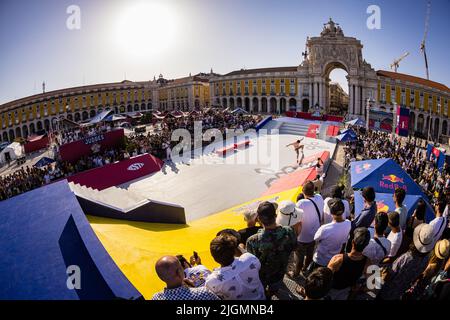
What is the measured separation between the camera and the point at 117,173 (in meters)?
14.3

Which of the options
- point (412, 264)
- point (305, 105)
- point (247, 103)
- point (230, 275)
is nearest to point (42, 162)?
point (230, 275)

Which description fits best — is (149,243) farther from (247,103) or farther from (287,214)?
(247,103)

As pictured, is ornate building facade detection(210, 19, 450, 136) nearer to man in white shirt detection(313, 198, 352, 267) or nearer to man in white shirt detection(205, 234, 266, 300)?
man in white shirt detection(313, 198, 352, 267)

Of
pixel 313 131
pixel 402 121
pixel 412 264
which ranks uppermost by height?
pixel 402 121

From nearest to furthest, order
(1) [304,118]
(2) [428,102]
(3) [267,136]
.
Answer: (3) [267,136] < (1) [304,118] < (2) [428,102]

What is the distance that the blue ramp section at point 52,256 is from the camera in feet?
9.04

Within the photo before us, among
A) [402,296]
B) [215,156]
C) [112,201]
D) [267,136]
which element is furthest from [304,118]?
[402,296]

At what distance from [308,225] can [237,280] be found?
2.08 meters

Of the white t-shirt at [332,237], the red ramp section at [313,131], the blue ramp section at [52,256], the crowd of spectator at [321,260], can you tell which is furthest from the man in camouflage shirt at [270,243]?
the red ramp section at [313,131]

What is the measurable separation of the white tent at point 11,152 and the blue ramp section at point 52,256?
27643mm

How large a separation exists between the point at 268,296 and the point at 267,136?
78.0 feet

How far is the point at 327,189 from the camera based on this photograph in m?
11.3

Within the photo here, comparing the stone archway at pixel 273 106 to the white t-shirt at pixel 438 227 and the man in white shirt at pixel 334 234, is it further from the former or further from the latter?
the man in white shirt at pixel 334 234
